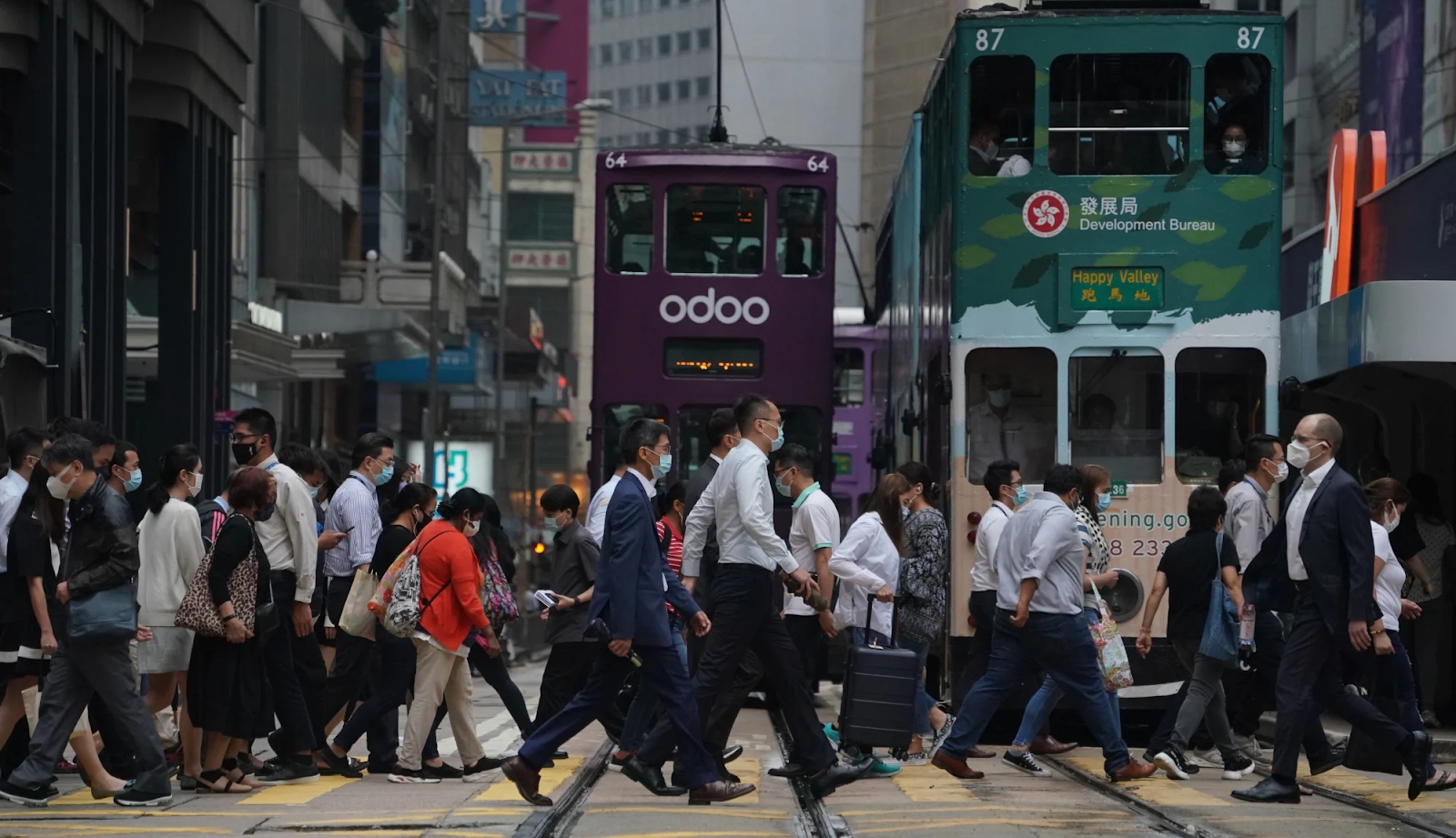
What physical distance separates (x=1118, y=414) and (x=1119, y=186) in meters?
1.44

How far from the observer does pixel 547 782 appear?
1134 centimetres

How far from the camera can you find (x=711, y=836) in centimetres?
863

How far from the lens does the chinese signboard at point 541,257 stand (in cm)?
11119

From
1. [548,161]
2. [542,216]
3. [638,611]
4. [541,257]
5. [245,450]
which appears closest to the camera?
[638,611]

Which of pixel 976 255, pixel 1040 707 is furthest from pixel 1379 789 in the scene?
pixel 976 255

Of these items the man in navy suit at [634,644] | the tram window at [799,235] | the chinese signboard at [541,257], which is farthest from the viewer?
the chinese signboard at [541,257]

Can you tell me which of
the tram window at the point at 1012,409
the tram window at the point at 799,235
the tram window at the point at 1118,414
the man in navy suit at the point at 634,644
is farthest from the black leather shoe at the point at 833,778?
the tram window at the point at 799,235

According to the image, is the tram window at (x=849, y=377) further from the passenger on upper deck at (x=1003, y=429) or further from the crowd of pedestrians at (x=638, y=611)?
the crowd of pedestrians at (x=638, y=611)

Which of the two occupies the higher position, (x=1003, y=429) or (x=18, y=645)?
(x=1003, y=429)

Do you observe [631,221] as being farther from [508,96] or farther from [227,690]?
[508,96]

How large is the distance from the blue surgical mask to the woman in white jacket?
189 centimetres

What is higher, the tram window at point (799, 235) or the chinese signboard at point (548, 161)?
the chinese signboard at point (548, 161)

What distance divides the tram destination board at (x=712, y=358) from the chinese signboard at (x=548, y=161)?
93949mm

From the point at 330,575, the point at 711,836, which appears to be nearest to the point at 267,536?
the point at 330,575
